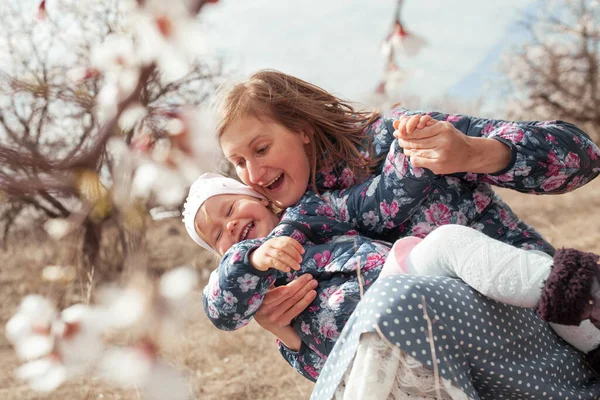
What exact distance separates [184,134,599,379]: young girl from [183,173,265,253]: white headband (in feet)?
0.22

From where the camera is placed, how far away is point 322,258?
176cm

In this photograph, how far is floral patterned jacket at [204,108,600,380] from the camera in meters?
1.65

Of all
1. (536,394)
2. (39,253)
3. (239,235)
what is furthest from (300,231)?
(39,253)

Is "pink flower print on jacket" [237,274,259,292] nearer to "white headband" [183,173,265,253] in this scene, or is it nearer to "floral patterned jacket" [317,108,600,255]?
"floral patterned jacket" [317,108,600,255]

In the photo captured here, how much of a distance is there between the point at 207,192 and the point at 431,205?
745 millimetres

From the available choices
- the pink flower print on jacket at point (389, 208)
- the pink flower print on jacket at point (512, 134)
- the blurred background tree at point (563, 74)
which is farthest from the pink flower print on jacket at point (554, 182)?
the blurred background tree at point (563, 74)

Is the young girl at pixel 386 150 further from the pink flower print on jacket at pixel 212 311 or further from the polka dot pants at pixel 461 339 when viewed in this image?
the polka dot pants at pixel 461 339

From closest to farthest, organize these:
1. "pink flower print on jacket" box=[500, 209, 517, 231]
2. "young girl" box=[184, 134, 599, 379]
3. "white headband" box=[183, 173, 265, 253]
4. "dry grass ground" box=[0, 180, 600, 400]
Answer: "young girl" box=[184, 134, 599, 379] < "pink flower print on jacket" box=[500, 209, 517, 231] < "white headband" box=[183, 173, 265, 253] < "dry grass ground" box=[0, 180, 600, 400]

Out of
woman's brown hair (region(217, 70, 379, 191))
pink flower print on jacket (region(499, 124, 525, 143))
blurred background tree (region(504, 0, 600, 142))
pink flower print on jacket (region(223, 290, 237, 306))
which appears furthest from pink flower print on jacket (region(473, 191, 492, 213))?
blurred background tree (region(504, 0, 600, 142))

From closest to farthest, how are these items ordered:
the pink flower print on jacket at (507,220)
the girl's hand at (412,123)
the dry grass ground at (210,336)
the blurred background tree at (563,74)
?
the girl's hand at (412,123) < the pink flower print on jacket at (507,220) < the dry grass ground at (210,336) < the blurred background tree at (563,74)

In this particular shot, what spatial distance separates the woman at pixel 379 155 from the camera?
1.61 m

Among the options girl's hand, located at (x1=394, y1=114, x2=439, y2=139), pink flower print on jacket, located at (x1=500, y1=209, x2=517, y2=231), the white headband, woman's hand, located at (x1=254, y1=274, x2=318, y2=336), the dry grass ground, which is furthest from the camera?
the dry grass ground

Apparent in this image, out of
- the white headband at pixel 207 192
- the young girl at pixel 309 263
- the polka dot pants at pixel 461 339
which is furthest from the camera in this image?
the white headband at pixel 207 192

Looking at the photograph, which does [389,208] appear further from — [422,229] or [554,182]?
[554,182]
